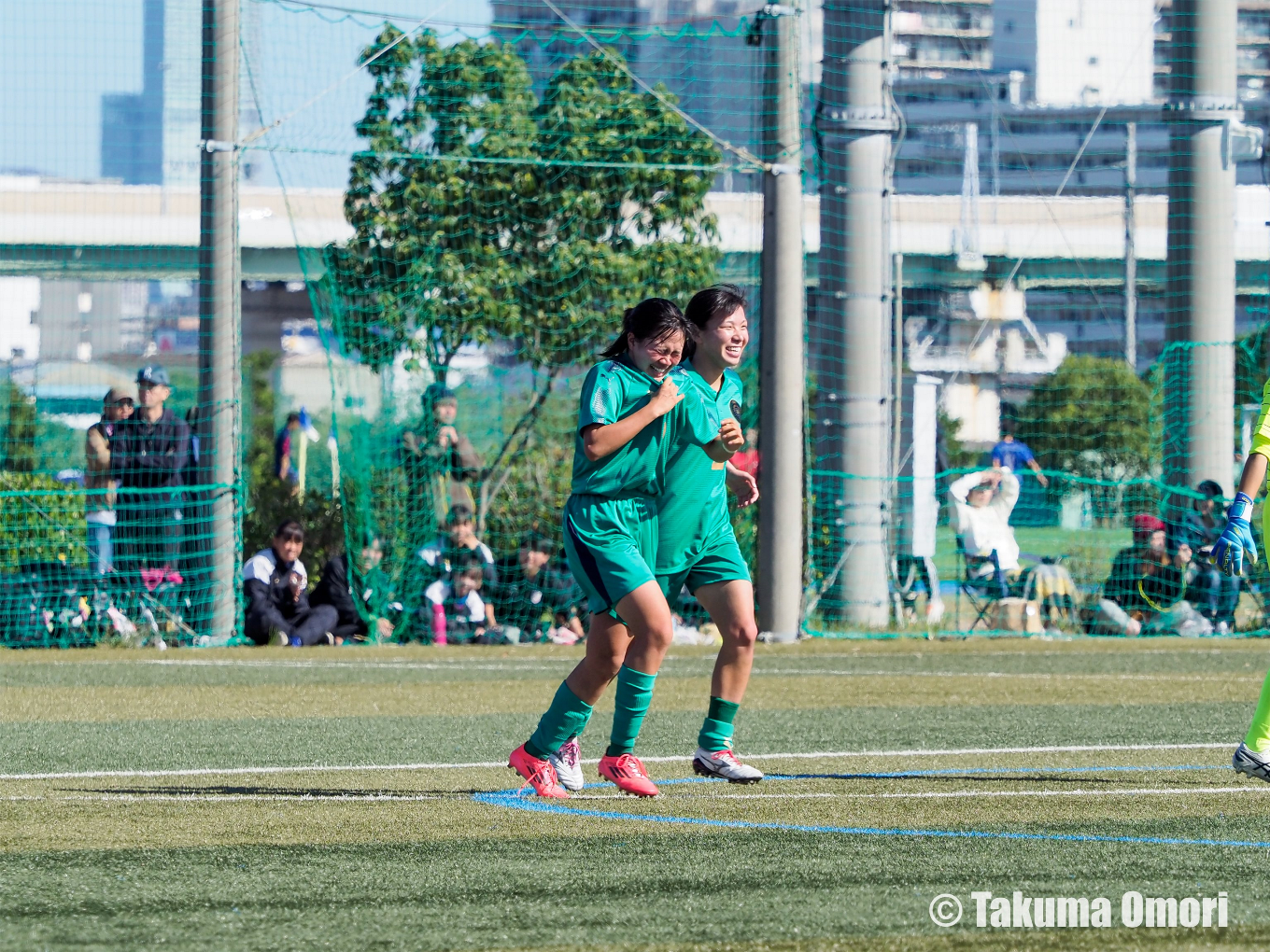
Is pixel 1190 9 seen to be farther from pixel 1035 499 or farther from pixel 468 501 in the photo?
pixel 1035 499

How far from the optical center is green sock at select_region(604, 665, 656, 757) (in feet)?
22.0

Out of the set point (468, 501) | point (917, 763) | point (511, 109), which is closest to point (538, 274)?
point (511, 109)

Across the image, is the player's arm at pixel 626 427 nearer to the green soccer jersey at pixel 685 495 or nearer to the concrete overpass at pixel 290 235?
the green soccer jersey at pixel 685 495

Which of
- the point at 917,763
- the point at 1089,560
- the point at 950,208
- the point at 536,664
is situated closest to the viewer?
the point at 917,763

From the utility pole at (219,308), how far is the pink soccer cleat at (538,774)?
8.55 m

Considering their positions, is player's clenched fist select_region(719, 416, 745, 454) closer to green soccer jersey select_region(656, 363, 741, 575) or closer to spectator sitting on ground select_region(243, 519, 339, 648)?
green soccer jersey select_region(656, 363, 741, 575)

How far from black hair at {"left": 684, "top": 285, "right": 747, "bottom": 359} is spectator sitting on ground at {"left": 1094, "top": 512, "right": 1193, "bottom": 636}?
9.44 metres

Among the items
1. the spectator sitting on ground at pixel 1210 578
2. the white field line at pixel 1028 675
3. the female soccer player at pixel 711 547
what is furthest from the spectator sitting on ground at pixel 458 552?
the female soccer player at pixel 711 547

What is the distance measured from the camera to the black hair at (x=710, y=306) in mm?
6895

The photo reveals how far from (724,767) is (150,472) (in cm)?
890

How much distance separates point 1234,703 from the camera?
9992 millimetres

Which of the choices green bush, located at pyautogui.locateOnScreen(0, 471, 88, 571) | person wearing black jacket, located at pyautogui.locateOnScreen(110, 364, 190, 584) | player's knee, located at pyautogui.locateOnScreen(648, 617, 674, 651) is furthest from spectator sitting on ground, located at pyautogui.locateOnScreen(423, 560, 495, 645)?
player's knee, located at pyautogui.locateOnScreen(648, 617, 674, 651)

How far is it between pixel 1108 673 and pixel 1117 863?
271 inches

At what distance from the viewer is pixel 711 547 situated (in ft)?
23.0
